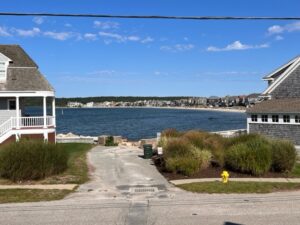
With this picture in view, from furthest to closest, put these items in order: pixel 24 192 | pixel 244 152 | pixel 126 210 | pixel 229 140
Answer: pixel 229 140 < pixel 244 152 < pixel 24 192 < pixel 126 210

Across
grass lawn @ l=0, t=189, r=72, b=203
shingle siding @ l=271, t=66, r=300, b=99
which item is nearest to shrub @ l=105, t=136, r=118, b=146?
shingle siding @ l=271, t=66, r=300, b=99

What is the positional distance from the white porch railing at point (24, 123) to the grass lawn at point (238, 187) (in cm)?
1637

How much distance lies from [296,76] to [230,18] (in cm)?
2574

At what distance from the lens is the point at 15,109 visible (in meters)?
31.7

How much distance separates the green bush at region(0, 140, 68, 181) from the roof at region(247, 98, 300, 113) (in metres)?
20.8

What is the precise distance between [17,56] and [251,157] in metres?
20.3

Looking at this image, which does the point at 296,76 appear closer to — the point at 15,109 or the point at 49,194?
the point at 15,109

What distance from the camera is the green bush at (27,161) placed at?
17.4 meters

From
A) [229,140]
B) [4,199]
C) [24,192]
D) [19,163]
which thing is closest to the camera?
[4,199]

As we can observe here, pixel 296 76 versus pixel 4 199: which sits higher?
pixel 296 76

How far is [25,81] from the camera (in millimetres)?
30250

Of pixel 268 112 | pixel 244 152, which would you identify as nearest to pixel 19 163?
pixel 244 152

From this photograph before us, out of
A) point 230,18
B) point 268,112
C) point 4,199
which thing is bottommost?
point 4,199

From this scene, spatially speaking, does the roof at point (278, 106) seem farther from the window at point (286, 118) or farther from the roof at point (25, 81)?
the roof at point (25, 81)
